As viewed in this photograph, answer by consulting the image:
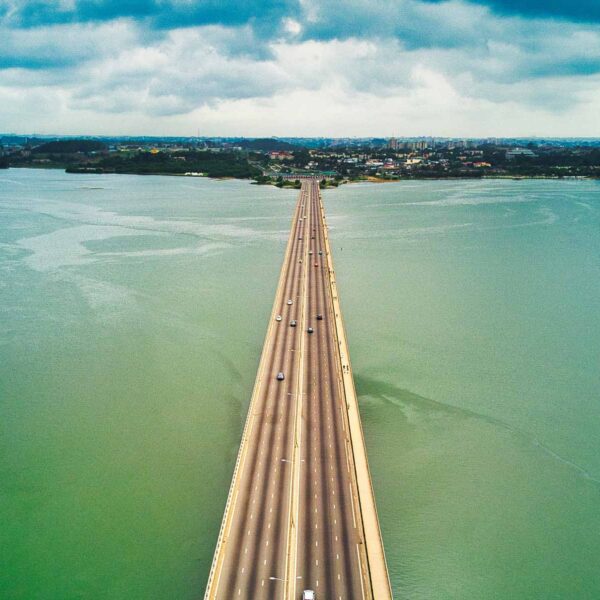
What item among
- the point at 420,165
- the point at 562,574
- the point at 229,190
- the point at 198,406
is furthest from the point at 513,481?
the point at 420,165

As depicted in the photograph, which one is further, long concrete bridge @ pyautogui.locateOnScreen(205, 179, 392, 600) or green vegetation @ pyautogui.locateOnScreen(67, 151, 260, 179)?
green vegetation @ pyautogui.locateOnScreen(67, 151, 260, 179)

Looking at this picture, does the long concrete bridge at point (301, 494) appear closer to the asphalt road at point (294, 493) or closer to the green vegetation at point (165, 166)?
the asphalt road at point (294, 493)

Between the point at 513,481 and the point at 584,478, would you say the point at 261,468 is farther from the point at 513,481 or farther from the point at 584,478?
the point at 584,478

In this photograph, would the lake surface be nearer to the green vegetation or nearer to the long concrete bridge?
the long concrete bridge

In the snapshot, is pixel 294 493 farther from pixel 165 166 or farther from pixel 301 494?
pixel 165 166

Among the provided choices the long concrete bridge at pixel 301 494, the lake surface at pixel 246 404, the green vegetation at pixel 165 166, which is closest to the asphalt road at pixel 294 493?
the long concrete bridge at pixel 301 494

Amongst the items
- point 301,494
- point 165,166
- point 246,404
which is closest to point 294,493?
point 301,494

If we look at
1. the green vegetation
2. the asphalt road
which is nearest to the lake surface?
the asphalt road
